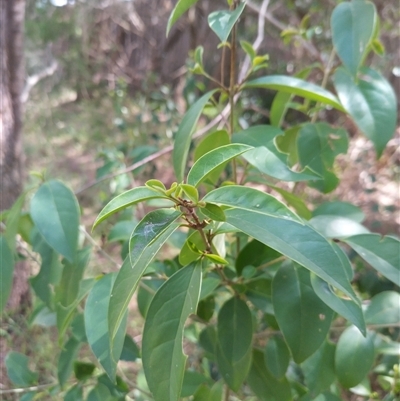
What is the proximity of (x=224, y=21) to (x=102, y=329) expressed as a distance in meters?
0.39

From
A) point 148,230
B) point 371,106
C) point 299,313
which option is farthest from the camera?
point 371,106

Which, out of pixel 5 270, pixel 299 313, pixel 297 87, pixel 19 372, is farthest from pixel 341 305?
pixel 19 372

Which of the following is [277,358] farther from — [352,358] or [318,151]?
[318,151]

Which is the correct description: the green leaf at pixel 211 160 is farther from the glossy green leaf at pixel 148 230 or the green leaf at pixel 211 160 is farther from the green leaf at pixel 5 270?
the green leaf at pixel 5 270

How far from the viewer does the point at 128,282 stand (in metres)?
0.30

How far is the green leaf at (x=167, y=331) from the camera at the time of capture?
1.09 feet

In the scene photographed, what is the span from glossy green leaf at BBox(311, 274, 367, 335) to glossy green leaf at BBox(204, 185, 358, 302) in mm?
58

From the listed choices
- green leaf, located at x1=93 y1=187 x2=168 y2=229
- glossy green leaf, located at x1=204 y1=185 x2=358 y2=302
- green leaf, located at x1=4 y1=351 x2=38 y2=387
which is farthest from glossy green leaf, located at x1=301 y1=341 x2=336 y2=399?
green leaf, located at x1=4 y1=351 x2=38 y2=387

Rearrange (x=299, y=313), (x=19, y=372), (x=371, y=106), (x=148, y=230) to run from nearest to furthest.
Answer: (x=148, y=230) → (x=299, y=313) → (x=371, y=106) → (x=19, y=372)

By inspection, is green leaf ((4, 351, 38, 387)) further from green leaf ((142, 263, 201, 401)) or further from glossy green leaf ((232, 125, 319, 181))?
glossy green leaf ((232, 125, 319, 181))

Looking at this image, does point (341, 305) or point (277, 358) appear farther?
point (277, 358)

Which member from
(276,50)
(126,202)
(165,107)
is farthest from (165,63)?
(126,202)

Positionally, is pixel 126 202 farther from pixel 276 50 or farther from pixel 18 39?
pixel 276 50

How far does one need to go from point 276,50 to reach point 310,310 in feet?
9.74
